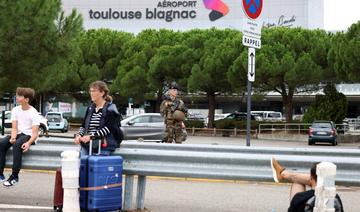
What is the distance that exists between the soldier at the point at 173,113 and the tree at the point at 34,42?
8.19m

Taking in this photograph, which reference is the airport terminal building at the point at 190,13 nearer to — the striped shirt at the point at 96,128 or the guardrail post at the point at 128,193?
the guardrail post at the point at 128,193

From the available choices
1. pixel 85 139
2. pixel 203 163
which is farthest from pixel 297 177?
pixel 85 139

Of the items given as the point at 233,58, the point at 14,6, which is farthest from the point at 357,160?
the point at 233,58

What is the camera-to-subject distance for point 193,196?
9.86 m

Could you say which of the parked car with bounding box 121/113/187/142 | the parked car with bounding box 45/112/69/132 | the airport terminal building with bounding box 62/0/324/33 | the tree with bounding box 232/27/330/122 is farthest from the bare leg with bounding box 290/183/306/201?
the airport terminal building with bounding box 62/0/324/33

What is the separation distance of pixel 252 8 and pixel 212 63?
3250 cm

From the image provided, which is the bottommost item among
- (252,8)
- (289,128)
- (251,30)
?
(289,128)

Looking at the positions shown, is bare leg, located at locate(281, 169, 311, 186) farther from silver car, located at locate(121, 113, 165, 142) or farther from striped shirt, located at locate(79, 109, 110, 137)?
silver car, located at locate(121, 113, 165, 142)

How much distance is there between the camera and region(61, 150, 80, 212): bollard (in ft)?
23.5

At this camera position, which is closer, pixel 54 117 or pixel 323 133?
pixel 323 133

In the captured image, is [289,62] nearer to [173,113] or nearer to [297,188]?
[173,113]

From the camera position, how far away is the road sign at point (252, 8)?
12406 millimetres

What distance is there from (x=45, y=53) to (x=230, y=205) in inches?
513

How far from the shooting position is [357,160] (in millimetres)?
7242
